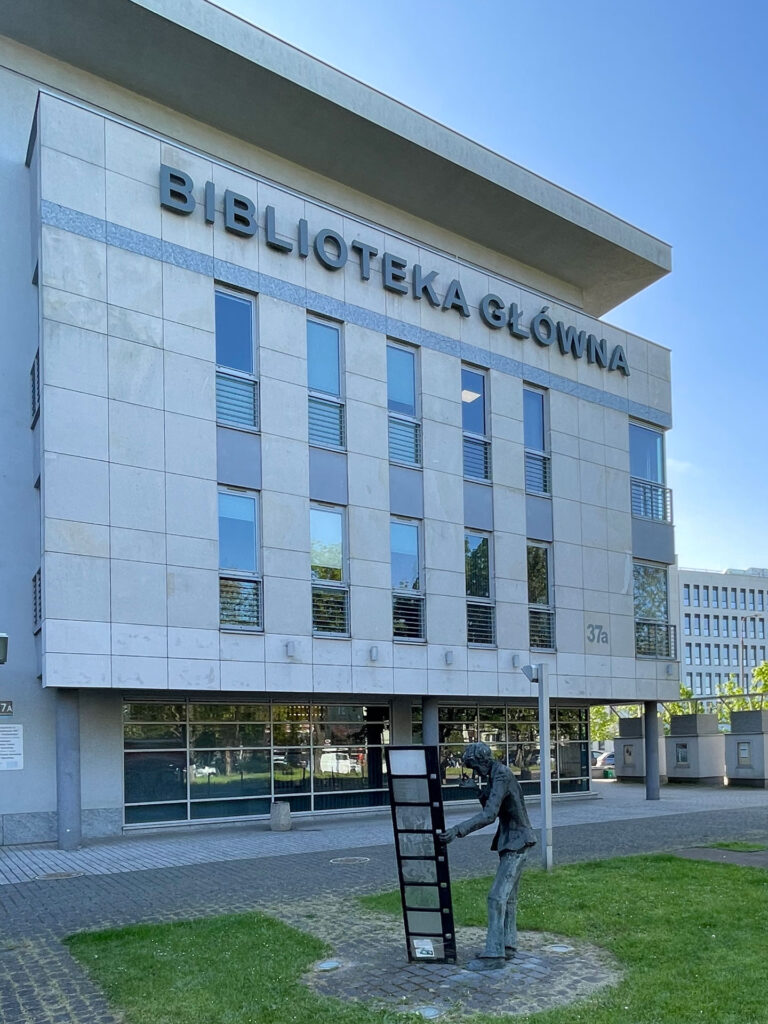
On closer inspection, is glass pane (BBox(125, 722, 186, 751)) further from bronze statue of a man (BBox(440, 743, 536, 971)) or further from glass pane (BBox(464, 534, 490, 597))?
bronze statue of a man (BBox(440, 743, 536, 971))

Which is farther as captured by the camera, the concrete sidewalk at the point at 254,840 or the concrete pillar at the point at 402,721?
the concrete pillar at the point at 402,721

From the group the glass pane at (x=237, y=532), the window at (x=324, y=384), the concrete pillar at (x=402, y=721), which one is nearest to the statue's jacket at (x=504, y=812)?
the glass pane at (x=237, y=532)

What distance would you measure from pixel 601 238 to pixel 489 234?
136 inches

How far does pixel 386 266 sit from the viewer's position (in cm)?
2316

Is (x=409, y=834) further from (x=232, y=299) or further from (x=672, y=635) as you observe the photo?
(x=672, y=635)

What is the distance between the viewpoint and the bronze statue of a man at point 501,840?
326 inches

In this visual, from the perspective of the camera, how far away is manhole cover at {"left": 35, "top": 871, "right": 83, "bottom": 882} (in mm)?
14227

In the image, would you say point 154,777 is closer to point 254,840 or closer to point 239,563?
point 254,840

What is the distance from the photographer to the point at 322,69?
2322 centimetres

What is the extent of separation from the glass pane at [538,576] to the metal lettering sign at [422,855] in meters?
17.1

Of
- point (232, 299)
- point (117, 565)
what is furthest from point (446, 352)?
point (117, 565)

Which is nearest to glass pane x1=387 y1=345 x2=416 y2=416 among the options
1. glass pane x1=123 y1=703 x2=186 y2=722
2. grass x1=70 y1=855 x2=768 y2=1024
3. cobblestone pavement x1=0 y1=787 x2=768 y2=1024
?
glass pane x1=123 y1=703 x2=186 y2=722

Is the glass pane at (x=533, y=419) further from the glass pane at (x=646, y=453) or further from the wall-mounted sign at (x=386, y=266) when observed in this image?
the glass pane at (x=646, y=453)

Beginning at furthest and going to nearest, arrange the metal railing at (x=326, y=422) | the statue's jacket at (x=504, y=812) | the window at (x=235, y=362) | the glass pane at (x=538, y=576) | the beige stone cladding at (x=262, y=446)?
1. the glass pane at (x=538, y=576)
2. the metal railing at (x=326, y=422)
3. the window at (x=235, y=362)
4. the beige stone cladding at (x=262, y=446)
5. the statue's jacket at (x=504, y=812)
